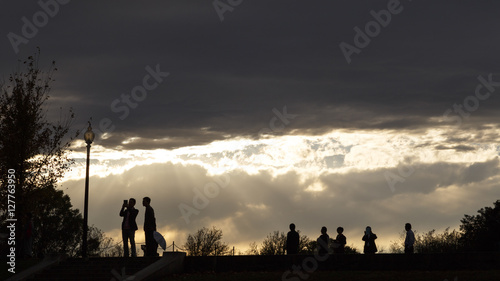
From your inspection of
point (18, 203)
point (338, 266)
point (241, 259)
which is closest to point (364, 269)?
point (338, 266)

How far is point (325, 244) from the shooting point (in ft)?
72.7

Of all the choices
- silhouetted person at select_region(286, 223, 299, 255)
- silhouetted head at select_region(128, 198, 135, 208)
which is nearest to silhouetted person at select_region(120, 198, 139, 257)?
silhouetted head at select_region(128, 198, 135, 208)

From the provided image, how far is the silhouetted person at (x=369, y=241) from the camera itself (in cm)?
2295

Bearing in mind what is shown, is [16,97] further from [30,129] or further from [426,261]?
[426,261]

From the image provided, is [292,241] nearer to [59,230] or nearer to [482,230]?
[482,230]

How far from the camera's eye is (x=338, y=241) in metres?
22.8

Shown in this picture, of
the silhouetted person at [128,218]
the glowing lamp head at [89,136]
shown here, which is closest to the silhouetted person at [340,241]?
the silhouetted person at [128,218]

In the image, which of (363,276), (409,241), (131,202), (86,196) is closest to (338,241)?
(409,241)

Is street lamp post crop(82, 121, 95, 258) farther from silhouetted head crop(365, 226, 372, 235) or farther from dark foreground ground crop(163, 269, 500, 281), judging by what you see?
silhouetted head crop(365, 226, 372, 235)

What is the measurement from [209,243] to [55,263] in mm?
40975

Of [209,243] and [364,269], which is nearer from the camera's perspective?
[364,269]

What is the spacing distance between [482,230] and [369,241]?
99.6ft

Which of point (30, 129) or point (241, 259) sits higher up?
point (30, 129)

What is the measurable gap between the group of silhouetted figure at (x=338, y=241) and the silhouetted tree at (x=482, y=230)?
2716cm
